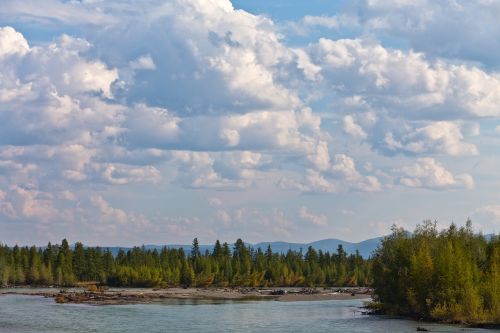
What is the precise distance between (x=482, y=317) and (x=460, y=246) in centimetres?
1427

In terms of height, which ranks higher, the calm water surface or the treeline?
the treeline

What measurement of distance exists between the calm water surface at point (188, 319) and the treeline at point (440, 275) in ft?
14.3

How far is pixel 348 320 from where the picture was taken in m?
109

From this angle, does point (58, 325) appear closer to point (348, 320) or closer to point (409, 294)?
point (348, 320)

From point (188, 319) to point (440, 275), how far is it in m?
34.4

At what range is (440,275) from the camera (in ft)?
337

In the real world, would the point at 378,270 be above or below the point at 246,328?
above

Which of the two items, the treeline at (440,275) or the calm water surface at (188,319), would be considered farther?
the treeline at (440,275)

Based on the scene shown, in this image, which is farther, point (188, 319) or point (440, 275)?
point (188, 319)

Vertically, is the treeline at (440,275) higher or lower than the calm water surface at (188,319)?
higher

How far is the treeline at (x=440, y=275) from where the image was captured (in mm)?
99188

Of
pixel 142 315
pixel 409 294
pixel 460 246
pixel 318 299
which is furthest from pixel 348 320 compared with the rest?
pixel 318 299

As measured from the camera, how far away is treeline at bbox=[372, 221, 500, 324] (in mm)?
99188

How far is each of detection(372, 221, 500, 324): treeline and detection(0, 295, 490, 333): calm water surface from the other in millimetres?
4355
